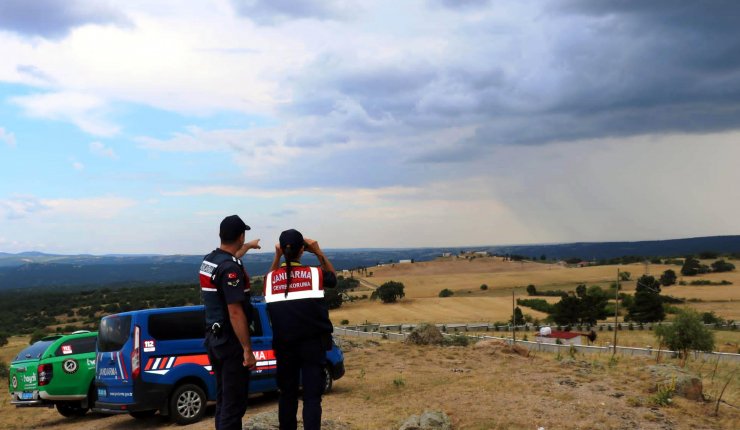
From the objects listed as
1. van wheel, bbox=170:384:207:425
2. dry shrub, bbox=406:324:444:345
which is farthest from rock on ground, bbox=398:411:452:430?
dry shrub, bbox=406:324:444:345

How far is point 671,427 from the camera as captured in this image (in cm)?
839

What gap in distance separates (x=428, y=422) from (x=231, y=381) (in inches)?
124

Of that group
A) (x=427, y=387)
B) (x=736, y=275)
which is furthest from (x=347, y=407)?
(x=736, y=275)

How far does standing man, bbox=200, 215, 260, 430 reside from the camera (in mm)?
5867

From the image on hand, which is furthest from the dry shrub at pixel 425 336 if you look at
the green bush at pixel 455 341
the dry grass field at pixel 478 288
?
the dry grass field at pixel 478 288

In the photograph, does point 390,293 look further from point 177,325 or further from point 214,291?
point 214,291

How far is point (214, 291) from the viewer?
19.8 feet

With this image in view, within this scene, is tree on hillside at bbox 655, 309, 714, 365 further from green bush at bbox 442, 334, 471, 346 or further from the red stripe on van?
the red stripe on van

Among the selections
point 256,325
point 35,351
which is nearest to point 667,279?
point 256,325

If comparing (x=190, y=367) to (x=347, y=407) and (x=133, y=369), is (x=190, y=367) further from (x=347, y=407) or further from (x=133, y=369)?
(x=347, y=407)

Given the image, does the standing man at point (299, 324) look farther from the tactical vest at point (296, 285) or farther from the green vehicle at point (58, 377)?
the green vehicle at point (58, 377)

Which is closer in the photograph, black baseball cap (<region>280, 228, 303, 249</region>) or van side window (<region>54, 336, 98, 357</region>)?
black baseball cap (<region>280, 228, 303, 249</region>)

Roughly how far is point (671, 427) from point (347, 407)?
469 cm

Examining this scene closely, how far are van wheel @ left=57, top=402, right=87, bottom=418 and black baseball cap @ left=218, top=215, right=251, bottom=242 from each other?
28.5 ft
